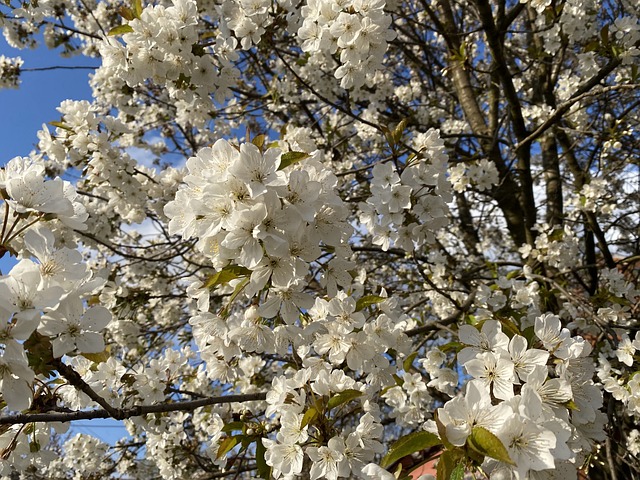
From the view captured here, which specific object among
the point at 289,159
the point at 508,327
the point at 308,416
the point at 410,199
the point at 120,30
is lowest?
the point at 308,416

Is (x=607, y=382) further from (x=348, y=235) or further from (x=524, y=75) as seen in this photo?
(x=524, y=75)

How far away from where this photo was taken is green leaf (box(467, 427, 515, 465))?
95 centimetres

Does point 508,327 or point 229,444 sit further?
point 229,444

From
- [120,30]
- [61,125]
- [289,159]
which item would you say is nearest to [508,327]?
[289,159]

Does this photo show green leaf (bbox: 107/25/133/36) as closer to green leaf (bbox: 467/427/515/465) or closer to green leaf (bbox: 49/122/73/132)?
green leaf (bbox: 49/122/73/132)

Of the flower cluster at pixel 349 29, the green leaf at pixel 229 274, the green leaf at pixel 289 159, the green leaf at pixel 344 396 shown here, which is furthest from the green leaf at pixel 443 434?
the flower cluster at pixel 349 29

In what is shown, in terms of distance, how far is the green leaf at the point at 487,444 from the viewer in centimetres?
95

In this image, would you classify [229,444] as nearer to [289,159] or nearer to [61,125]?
[289,159]

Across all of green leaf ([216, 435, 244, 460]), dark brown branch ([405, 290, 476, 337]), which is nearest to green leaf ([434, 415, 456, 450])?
green leaf ([216, 435, 244, 460])

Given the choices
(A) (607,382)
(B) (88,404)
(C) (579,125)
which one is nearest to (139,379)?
(B) (88,404)

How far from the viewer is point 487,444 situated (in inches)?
38.3

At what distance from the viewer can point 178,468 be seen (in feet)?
10.7

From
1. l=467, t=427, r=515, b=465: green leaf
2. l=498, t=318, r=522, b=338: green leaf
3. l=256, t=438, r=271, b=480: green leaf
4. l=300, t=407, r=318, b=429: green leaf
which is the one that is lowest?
l=467, t=427, r=515, b=465: green leaf

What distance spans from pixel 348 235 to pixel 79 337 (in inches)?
32.1
